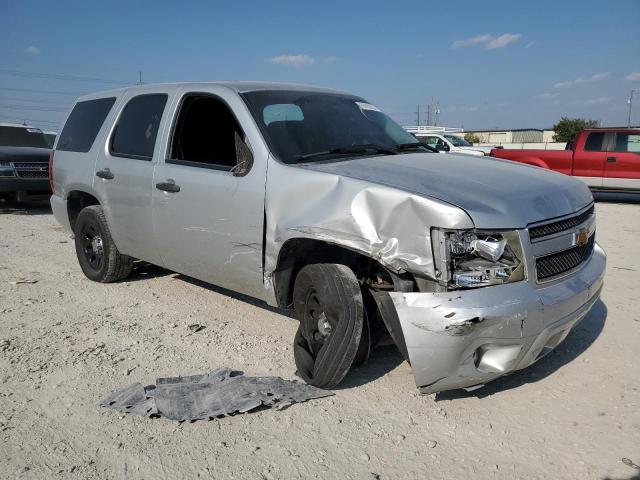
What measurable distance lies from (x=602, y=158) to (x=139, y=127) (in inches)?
457

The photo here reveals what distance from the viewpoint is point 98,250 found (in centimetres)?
533

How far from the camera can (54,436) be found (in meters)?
2.73

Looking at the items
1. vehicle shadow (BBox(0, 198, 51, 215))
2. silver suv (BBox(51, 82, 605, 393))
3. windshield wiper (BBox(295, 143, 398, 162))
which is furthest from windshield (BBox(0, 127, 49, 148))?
windshield wiper (BBox(295, 143, 398, 162))

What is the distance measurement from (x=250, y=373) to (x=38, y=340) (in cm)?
175

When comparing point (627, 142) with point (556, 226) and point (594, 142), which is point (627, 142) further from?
point (556, 226)

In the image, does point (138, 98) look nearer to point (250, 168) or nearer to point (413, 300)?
point (250, 168)

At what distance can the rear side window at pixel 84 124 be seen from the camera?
5.18m

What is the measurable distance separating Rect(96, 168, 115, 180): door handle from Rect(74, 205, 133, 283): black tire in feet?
1.33

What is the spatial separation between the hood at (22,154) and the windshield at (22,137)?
2.36ft

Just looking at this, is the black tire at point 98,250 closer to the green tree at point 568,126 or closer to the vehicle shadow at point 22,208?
the vehicle shadow at point 22,208

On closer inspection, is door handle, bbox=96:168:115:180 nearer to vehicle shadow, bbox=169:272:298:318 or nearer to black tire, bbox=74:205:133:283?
black tire, bbox=74:205:133:283

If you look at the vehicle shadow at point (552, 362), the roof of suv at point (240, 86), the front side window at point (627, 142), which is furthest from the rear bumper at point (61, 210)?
the front side window at point (627, 142)

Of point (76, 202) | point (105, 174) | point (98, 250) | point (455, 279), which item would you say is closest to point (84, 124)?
point (76, 202)

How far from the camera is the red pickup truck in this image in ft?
40.4
